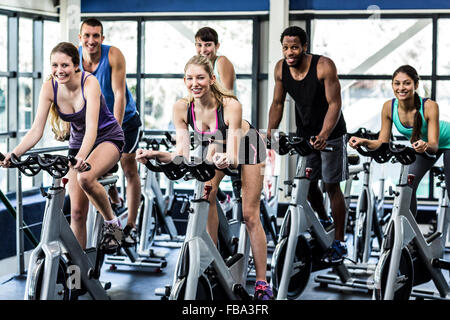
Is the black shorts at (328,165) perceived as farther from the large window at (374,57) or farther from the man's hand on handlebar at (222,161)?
the large window at (374,57)

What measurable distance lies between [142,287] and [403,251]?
182cm

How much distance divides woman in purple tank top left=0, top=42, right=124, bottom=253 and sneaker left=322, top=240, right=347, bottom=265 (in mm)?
1283

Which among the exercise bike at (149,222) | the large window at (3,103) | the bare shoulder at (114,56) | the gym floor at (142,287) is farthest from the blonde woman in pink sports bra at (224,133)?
the large window at (3,103)

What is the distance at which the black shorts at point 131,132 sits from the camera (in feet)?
15.8

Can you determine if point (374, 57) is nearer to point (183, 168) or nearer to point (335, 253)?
point (335, 253)

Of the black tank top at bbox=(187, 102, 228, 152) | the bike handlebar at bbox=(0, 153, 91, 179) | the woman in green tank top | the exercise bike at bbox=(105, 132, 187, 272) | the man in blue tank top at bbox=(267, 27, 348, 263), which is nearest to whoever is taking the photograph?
the bike handlebar at bbox=(0, 153, 91, 179)

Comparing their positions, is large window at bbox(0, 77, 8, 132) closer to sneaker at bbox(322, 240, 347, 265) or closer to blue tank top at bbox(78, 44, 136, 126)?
blue tank top at bbox(78, 44, 136, 126)

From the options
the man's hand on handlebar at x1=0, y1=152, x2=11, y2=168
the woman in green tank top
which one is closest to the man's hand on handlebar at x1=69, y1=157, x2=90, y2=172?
the man's hand on handlebar at x1=0, y1=152, x2=11, y2=168

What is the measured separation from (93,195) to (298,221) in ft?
3.83

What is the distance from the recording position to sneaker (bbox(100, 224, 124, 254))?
4078 millimetres

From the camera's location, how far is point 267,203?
5633 mm

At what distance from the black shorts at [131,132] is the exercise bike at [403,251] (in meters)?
1.76

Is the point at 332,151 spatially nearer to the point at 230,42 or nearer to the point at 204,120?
the point at 204,120
